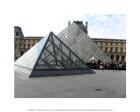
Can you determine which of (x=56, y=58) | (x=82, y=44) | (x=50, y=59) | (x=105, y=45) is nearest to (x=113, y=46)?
(x=105, y=45)

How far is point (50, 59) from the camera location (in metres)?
13.4

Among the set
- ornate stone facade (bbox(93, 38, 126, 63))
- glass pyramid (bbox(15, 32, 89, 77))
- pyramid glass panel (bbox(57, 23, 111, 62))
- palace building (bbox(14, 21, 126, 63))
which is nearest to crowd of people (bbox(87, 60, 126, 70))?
pyramid glass panel (bbox(57, 23, 111, 62))

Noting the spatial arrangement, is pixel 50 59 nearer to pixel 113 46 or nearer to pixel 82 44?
pixel 82 44

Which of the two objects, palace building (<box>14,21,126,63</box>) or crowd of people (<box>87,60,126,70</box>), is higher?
palace building (<box>14,21,126,63</box>)

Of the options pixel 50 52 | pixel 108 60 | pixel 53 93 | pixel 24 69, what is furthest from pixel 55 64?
pixel 108 60

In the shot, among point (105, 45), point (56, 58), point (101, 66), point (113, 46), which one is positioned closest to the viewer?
point (56, 58)

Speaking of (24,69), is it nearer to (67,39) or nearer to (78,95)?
(78,95)

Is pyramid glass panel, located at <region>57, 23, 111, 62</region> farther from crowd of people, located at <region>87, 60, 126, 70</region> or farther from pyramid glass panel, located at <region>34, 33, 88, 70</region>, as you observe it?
pyramid glass panel, located at <region>34, 33, 88, 70</region>

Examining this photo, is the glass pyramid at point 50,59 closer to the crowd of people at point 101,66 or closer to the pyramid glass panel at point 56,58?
the pyramid glass panel at point 56,58

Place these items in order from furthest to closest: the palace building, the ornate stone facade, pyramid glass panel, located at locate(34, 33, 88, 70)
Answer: the ornate stone facade < the palace building < pyramid glass panel, located at locate(34, 33, 88, 70)

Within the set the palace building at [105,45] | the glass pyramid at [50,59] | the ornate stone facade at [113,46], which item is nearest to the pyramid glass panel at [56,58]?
the glass pyramid at [50,59]

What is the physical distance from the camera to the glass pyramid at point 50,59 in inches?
495

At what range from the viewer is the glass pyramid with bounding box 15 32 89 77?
41.3 feet

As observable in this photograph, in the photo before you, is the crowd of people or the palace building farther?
the palace building
